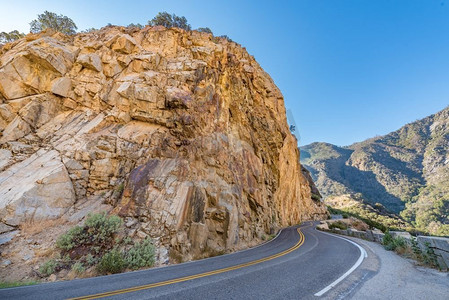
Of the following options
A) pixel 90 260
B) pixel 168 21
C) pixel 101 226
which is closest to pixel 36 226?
pixel 101 226

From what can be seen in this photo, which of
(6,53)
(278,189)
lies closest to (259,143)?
(278,189)

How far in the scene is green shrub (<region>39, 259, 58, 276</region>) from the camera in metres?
8.58

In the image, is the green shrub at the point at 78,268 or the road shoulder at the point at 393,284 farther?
the green shrub at the point at 78,268

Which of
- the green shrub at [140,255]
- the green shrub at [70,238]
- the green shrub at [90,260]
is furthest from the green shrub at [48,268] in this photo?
the green shrub at [140,255]

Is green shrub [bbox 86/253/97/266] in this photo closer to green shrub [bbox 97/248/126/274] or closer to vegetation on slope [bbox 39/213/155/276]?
vegetation on slope [bbox 39/213/155/276]

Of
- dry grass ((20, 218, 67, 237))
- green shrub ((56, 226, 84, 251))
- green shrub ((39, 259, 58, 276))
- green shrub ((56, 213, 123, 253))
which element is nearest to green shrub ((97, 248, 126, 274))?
green shrub ((56, 213, 123, 253))

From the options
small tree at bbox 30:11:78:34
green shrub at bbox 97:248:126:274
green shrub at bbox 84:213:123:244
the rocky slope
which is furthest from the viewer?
small tree at bbox 30:11:78:34

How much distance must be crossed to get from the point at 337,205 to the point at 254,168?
296 ft

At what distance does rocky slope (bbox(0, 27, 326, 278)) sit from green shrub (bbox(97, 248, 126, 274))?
7.40 ft

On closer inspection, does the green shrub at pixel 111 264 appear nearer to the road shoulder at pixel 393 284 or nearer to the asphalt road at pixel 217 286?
the asphalt road at pixel 217 286

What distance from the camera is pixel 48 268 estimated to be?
8.66m

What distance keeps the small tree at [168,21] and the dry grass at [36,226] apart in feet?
99.9

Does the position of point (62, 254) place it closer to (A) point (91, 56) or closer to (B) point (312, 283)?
(B) point (312, 283)

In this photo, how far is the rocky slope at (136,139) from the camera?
40.6ft
